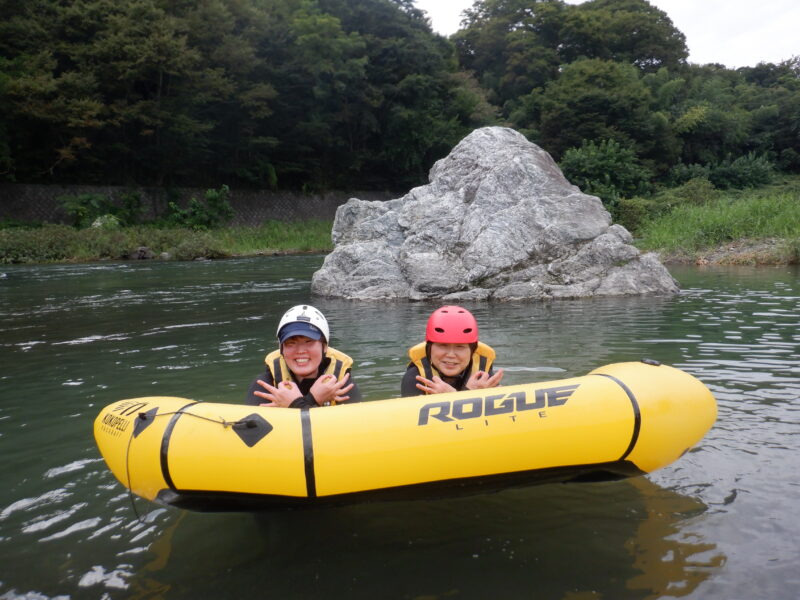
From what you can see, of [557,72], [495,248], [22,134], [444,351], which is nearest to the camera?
[444,351]

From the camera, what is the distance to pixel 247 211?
3459 centimetres

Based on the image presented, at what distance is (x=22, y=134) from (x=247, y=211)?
36.3 feet

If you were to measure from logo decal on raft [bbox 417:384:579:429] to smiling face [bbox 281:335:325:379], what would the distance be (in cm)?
100

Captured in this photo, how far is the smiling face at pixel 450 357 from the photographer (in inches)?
158

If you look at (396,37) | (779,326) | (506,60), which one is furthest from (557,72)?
(779,326)

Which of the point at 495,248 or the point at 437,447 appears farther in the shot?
the point at 495,248

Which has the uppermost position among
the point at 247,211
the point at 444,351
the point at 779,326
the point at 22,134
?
the point at 22,134

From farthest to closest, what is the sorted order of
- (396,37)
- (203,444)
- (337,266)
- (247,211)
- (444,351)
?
(396,37)
(247,211)
(337,266)
(444,351)
(203,444)

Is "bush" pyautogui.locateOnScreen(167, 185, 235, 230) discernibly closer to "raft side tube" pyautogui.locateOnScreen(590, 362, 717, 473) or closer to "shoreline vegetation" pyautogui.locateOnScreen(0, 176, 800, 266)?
"shoreline vegetation" pyautogui.locateOnScreen(0, 176, 800, 266)

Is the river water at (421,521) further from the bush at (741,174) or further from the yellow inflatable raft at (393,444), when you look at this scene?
the bush at (741,174)

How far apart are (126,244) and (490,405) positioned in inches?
933

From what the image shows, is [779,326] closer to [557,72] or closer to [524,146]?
[524,146]

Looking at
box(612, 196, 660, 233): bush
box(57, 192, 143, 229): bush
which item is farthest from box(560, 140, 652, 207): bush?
box(57, 192, 143, 229): bush

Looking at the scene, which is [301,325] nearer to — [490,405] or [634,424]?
[490,405]
